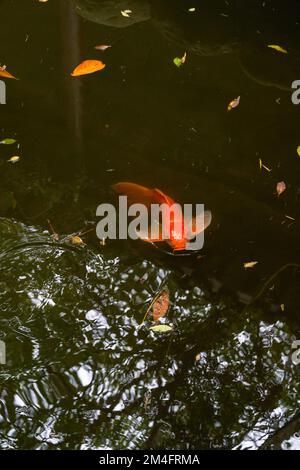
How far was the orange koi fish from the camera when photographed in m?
2.86

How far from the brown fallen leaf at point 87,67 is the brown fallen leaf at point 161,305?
7.21 feet

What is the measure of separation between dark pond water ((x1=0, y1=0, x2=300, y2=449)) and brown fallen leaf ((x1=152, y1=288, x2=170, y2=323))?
0.14ft

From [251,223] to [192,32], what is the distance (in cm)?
230

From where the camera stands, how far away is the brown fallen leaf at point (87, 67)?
4.11 metres

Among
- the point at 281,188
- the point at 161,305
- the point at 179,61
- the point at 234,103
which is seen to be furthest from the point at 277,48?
the point at 161,305

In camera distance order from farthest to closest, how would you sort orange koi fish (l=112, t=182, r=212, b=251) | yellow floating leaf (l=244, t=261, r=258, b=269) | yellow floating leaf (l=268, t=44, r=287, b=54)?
yellow floating leaf (l=268, t=44, r=287, b=54)
orange koi fish (l=112, t=182, r=212, b=251)
yellow floating leaf (l=244, t=261, r=258, b=269)

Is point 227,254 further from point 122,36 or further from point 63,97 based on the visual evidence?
point 122,36

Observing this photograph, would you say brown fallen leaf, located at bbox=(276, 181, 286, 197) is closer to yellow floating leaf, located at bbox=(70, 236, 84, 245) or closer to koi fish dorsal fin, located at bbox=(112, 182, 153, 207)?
koi fish dorsal fin, located at bbox=(112, 182, 153, 207)

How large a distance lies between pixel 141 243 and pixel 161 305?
0.43 m

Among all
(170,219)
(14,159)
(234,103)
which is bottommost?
(170,219)

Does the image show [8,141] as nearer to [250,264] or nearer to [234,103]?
[234,103]

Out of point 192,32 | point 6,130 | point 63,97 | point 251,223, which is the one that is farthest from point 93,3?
point 251,223

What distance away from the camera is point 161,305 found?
2.53m

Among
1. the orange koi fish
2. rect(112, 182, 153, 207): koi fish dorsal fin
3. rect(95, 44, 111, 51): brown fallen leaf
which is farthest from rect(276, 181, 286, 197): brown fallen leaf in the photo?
rect(95, 44, 111, 51): brown fallen leaf
